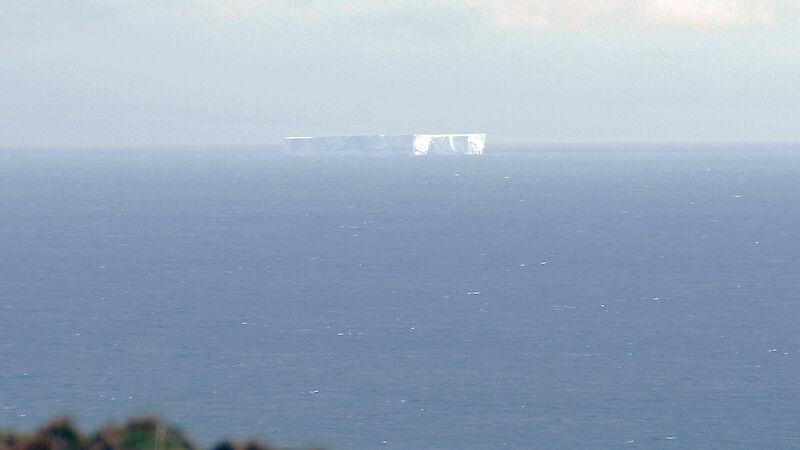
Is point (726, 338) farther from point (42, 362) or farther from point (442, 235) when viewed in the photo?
point (442, 235)

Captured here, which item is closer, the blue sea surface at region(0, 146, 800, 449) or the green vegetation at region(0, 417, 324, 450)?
the green vegetation at region(0, 417, 324, 450)

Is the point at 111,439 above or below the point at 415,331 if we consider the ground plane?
above

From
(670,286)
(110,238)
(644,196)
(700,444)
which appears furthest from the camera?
(644,196)

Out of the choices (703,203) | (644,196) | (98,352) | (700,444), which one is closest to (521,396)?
(700,444)

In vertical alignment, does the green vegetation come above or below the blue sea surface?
above

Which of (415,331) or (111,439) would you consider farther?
(415,331)

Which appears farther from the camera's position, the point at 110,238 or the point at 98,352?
the point at 110,238
